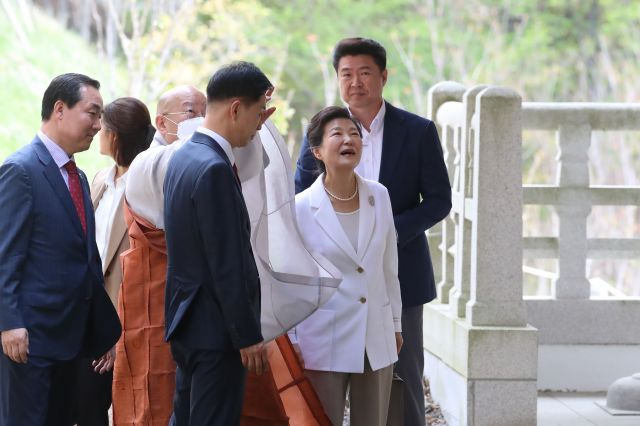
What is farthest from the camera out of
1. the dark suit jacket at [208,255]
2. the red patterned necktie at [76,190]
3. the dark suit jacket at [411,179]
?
the dark suit jacket at [411,179]

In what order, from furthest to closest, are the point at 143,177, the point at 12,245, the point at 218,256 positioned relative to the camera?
1. the point at 143,177
2. the point at 12,245
3. the point at 218,256

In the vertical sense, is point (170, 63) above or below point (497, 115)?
above

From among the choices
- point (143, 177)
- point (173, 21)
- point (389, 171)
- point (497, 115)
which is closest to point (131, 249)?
point (143, 177)

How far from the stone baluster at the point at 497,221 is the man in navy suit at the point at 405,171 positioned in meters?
0.78

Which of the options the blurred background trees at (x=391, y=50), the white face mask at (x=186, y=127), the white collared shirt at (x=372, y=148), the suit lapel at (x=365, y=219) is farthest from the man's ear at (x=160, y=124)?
the blurred background trees at (x=391, y=50)

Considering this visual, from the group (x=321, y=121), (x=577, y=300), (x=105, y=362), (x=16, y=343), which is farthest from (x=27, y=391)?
(x=577, y=300)

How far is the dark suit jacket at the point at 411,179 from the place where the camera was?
5.14m

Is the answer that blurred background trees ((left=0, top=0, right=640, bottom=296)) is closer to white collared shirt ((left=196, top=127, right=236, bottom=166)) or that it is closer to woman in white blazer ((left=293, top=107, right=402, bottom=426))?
woman in white blazer ((left=293, top=107, right=402, bottom=426))

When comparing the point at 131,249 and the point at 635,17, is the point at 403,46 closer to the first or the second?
the point at 635,17

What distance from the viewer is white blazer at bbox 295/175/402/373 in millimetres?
4504

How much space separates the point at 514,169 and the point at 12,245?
9.23 ft

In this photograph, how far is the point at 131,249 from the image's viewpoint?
4.50 metres

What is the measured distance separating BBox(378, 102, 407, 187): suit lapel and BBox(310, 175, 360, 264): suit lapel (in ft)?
2.01

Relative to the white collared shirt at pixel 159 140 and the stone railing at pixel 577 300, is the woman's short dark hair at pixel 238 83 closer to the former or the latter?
the white collared shirt at pixel 159 140
